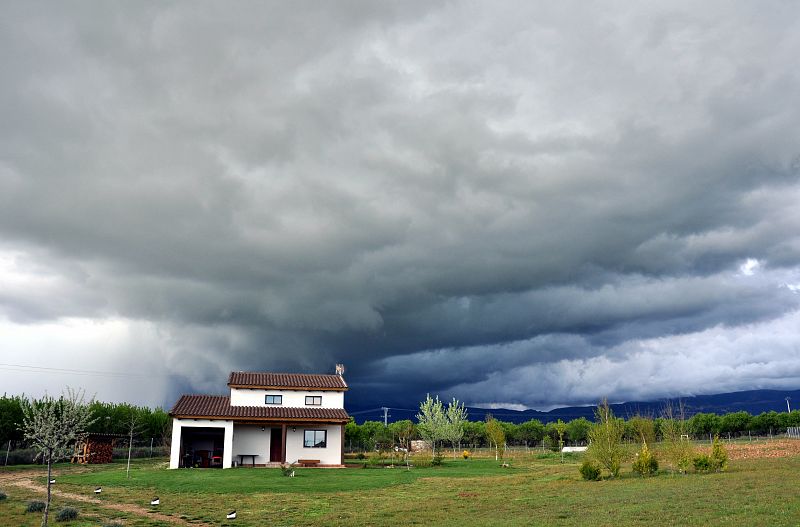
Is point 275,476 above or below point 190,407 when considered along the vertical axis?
below

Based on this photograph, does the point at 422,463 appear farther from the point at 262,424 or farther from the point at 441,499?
the point at 441,499

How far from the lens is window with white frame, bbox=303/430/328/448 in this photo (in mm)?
50031

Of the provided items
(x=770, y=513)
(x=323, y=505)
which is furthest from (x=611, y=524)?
(x=323, y=505)

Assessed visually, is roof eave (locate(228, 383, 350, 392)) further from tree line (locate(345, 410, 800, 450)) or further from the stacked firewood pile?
tree line (locate(345, 410, 800, 450))

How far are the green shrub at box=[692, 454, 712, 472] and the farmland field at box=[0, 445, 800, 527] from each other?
1.20 metres

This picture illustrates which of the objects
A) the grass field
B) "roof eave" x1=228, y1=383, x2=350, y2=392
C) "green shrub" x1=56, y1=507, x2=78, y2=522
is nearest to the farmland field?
the grass field

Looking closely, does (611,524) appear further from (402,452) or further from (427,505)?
(402,452)

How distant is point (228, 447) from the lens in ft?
152

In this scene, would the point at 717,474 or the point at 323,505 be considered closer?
the point at 323,505

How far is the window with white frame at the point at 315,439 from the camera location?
1970 inches

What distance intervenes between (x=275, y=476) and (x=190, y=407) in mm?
13816

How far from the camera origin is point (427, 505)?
941 inches

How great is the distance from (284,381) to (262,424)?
477 cm

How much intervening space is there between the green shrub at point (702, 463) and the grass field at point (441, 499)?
53.9 inches
